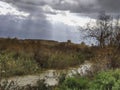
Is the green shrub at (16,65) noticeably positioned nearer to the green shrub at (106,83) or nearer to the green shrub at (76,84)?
the green shrub at (76,84)

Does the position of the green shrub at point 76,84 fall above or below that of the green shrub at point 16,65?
above

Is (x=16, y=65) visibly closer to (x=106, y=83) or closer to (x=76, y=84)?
(x=76, y=84)

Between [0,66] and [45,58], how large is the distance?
26.2 feet

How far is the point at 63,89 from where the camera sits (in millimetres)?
13680

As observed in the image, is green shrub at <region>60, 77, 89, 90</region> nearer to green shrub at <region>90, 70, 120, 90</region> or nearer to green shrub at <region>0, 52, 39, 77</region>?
green shrub at <region>90, 70, 120, 90</region>

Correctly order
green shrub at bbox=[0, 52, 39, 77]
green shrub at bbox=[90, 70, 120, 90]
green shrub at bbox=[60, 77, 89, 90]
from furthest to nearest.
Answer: green shrub at bbox=[0, 52, 39, 77] → green shrub at bbox=[60, 77, 89, 90] → green shrub at bbox=[90, 70, 120, 90]

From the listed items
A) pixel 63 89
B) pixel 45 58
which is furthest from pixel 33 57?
pixel 63 89

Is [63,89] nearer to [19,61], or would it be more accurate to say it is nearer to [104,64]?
[104,64]

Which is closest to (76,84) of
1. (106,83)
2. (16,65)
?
(106,83)

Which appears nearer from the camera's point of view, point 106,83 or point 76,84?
point 106,83

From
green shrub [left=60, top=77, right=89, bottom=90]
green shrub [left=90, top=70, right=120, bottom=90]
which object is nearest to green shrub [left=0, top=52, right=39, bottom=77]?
green shrub [left=60, top=77, right=89, bottom=90]

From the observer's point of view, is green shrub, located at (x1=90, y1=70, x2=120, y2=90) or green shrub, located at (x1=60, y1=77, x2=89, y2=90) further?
green shrub, located at (x1=60, y1=77, x2=89, y2=90)

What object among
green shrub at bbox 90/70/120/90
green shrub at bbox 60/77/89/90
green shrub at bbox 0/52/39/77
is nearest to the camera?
green shrub at bbox 90/70/120/90

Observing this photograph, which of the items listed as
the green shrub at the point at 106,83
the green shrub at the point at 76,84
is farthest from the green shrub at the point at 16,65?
the green shrub at the point at 106,83
